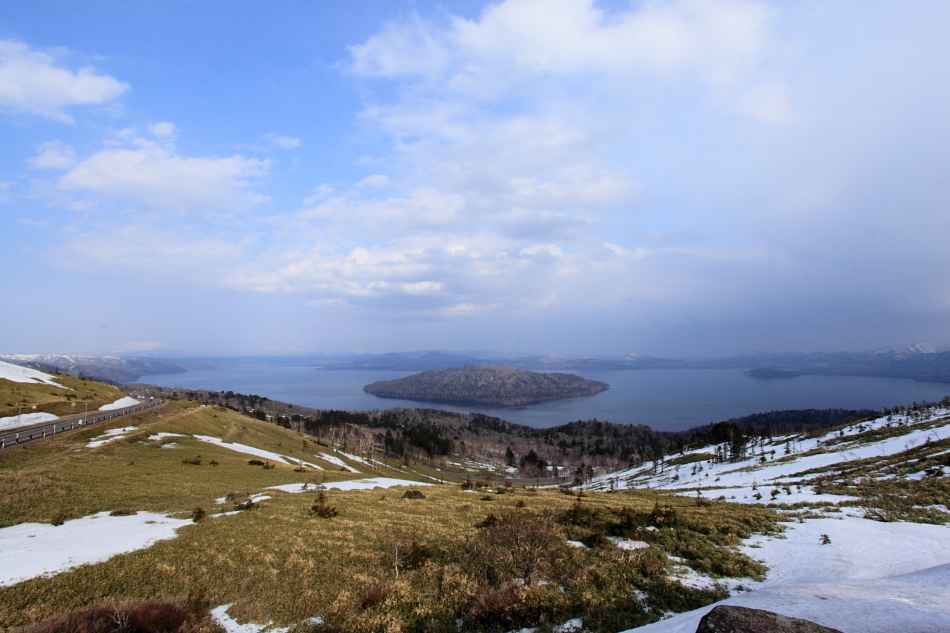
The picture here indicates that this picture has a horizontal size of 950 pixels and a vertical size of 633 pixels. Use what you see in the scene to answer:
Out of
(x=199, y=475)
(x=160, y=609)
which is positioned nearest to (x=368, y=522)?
(x=160, y=609)

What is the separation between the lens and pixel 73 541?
12359 millimetres

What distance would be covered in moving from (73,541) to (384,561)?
33.6ft

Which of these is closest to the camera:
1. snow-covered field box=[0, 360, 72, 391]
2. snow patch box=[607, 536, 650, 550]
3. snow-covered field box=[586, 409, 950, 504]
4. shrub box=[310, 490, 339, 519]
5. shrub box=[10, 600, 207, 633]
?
shrub box=[10, 600, 207, 633]

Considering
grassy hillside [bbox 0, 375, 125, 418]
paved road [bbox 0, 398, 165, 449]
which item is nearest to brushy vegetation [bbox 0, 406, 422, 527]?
paved road [bbox 0, 398, 165, 449]

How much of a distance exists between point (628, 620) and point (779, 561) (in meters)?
6.33

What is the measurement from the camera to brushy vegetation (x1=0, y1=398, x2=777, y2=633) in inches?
329

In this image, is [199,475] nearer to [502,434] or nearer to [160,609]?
[160,609]

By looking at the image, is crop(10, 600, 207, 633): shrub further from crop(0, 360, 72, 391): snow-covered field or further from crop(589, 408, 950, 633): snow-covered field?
crop(0, 360, 72, 391): snow-covered field

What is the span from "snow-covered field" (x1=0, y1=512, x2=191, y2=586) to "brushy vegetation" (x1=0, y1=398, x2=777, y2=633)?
0.66 metres

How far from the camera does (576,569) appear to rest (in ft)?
33.5

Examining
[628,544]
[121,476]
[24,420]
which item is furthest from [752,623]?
[24,420]

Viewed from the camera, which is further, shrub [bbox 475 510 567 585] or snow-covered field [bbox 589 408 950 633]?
shrub [bbox 475 510 567 585]

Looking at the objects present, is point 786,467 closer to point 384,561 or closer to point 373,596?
point 384,561

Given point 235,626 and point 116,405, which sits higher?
point 235,626
